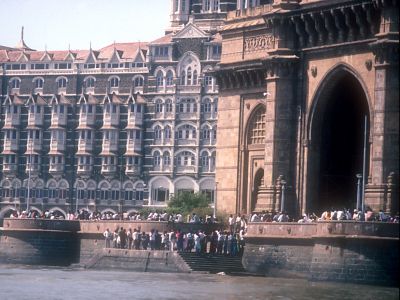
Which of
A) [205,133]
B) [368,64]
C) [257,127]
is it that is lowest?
[257,127]

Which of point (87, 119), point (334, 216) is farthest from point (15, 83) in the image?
point (334, 216)

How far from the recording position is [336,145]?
273ft

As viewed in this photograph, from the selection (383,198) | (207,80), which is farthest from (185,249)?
(207,80)

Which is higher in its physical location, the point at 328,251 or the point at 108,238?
the point at 108,238

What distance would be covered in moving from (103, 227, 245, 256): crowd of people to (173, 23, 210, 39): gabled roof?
65108 millimetres

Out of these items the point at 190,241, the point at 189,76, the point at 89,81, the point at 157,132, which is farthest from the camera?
the point at 89,81

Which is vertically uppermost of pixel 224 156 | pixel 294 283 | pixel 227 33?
pixel 227 33

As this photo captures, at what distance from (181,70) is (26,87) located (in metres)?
18.5

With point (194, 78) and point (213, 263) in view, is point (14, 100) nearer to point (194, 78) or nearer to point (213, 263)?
point (194, 78)

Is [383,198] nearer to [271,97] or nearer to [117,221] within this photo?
[271,97]

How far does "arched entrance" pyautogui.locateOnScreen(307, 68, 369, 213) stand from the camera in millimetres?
81875

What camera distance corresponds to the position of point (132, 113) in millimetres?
156625

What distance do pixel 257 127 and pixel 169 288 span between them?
22.6 meters

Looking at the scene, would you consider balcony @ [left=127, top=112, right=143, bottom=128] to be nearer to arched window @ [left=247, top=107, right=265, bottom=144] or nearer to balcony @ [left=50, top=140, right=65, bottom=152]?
balcony @ [left=50, top=140, right=65, bottom=152]
